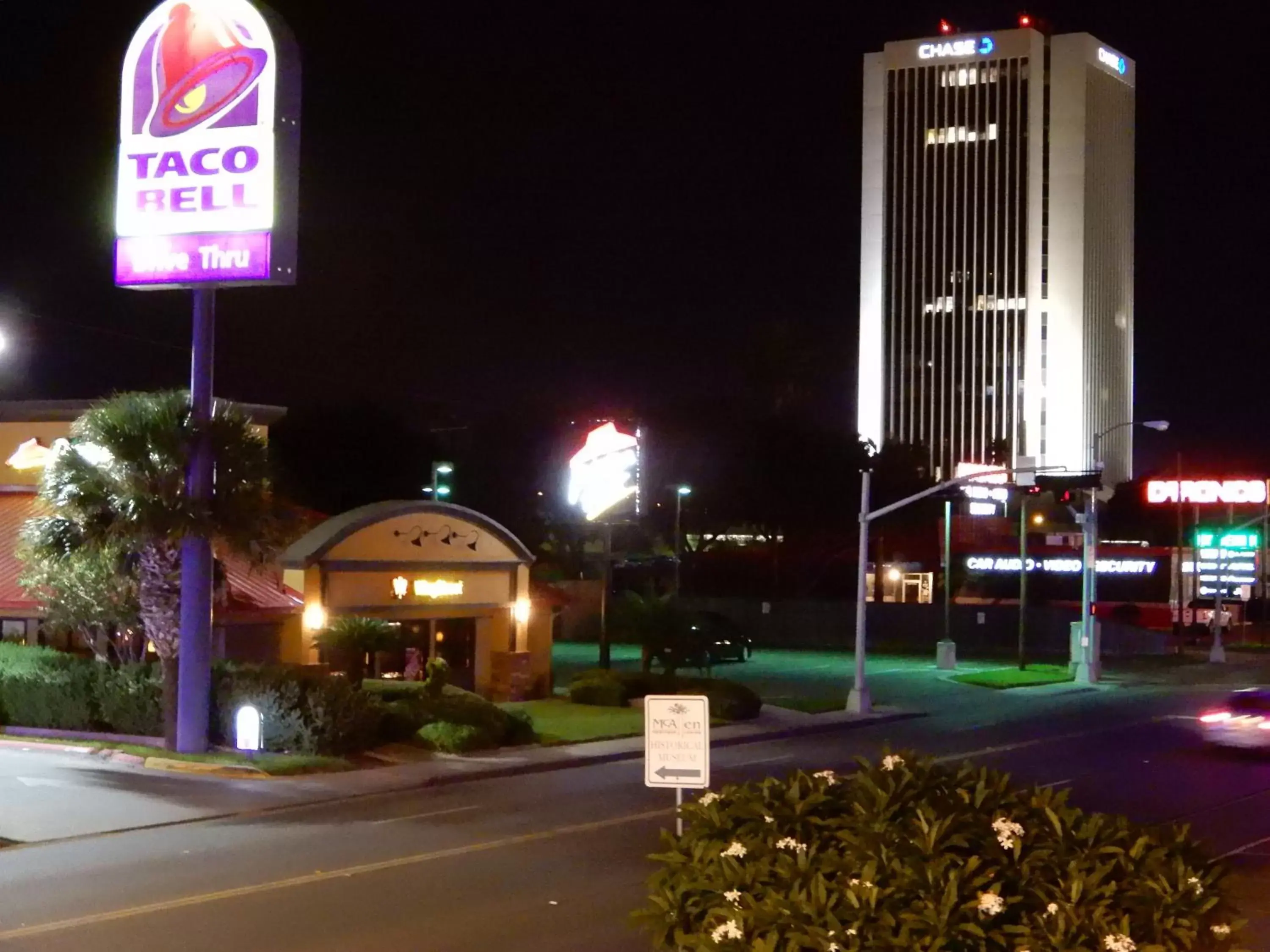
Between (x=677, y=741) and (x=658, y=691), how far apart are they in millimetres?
24357

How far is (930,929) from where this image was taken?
6363mm

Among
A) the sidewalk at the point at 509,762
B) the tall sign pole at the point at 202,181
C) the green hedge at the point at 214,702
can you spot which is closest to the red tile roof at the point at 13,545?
the green hedge at the point at 214,702

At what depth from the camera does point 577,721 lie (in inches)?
1249

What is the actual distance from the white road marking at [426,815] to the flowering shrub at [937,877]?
1131 centimetres

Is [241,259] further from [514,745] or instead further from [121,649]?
[514,745]

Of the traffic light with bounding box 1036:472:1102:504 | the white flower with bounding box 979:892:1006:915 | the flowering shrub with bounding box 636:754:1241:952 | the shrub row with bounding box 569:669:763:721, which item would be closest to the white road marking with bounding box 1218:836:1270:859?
the flowering shrub with bounding box 636:754:1241:952

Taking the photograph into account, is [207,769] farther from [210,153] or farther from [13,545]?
[13,545]

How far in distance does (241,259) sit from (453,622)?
610 inches

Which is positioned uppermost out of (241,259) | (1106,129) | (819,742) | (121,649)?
(1106,129)

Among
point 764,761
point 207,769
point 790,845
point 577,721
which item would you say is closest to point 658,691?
point 577,721

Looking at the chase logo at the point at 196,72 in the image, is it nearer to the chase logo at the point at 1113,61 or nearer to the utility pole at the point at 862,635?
the utility pole at the point at 862,635

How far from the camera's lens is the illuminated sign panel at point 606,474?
41562 mm

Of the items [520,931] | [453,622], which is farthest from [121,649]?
[520,931]

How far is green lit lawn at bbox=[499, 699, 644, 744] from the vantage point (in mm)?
28938
